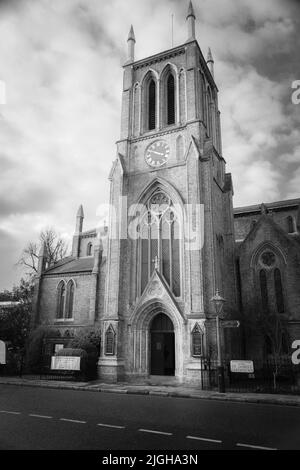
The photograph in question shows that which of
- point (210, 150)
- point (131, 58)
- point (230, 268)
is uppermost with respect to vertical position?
point (131, 58)

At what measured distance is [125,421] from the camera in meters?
10.2

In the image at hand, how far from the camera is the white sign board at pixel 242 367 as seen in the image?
60.6 feet

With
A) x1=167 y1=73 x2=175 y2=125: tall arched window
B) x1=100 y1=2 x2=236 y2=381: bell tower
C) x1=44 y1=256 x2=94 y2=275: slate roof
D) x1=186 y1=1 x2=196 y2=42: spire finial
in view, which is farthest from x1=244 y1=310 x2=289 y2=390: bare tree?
x1=186 y1=1 x2=196 y2=42: spire finial

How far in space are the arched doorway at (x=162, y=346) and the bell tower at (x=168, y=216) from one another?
386 millimetres

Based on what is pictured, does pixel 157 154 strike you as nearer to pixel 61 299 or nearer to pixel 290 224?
pixel 61 299

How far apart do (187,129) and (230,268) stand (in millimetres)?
11046

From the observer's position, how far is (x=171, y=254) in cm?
2434

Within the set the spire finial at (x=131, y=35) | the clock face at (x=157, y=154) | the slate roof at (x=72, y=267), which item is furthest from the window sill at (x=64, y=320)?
the spire finial at (x=131, y=35)

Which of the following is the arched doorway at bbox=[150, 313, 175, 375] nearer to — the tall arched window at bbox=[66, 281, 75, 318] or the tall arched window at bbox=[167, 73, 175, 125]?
the tall arched window at bbox=[66, 281, 75, 318]

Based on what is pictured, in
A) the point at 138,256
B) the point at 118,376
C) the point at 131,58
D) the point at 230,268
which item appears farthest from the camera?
the point at 131,58

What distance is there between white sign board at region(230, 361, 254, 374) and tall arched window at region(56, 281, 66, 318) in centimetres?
1789

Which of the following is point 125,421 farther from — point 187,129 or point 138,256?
point 187,129
